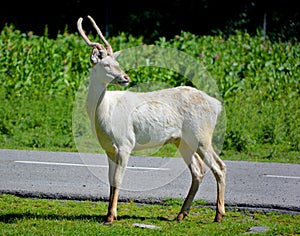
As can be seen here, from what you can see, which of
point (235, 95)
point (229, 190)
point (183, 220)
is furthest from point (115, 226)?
point (235, 95)

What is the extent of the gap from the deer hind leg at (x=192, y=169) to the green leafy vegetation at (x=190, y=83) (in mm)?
4552

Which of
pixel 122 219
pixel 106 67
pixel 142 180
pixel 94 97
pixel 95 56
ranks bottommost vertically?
pixel 142 180

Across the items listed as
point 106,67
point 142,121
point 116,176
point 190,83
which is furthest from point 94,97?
point 190,83

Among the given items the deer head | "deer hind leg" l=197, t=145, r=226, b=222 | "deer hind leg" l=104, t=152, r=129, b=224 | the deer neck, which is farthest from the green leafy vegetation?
the deer head

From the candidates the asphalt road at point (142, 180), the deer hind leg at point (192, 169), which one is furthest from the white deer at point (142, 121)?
the asphalt road at point (142, 180)

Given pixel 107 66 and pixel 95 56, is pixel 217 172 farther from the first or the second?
pixel 95 56

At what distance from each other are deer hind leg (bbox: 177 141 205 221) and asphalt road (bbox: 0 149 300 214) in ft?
2.96

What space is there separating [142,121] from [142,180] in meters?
2.66

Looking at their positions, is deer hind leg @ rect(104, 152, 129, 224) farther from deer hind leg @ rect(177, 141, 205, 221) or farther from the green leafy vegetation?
the green leafy vegetation

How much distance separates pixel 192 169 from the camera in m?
7.67

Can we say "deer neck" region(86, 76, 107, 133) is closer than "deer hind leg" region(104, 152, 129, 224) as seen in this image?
Yes

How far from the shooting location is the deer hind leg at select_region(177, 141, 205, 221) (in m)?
7.57

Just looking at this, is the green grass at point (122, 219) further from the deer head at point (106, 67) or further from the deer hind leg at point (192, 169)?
the deer head at point (106, 67)

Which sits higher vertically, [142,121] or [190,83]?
[142,121]
